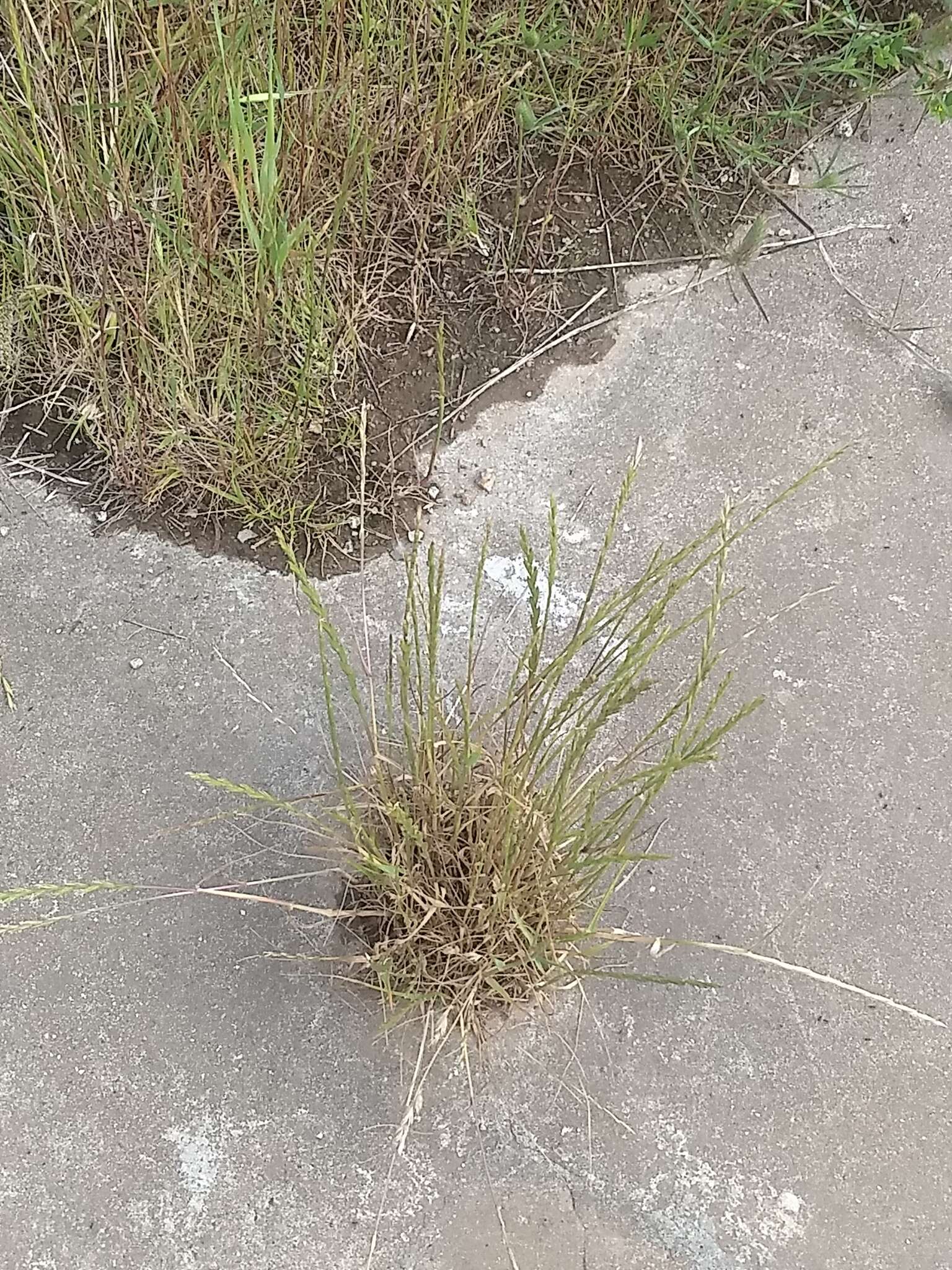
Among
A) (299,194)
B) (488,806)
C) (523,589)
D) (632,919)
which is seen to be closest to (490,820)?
(488,806)

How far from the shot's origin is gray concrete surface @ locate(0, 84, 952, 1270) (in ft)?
3.91

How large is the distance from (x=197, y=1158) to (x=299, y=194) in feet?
3.81

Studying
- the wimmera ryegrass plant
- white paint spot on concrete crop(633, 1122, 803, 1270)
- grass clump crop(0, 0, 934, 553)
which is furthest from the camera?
grass clump crop(0, 0, 934, 553)

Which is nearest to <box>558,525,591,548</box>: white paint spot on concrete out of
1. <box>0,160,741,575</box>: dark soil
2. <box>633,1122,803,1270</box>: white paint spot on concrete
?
<box>0,160,741,575</box>: dark soil

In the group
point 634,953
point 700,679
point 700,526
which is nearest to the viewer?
point 700,679

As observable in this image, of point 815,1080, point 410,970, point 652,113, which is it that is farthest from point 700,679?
point 652,113

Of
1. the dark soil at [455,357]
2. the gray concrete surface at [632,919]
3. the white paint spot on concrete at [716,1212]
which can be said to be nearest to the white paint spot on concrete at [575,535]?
the gray concrete surface at [632,919]

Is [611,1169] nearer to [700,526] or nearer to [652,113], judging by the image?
[700,526]

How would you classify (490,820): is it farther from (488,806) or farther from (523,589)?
(523,589)

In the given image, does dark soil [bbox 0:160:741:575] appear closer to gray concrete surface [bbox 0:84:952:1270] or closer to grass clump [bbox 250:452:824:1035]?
gray concrete surface [bbox 0:84:952:1270]

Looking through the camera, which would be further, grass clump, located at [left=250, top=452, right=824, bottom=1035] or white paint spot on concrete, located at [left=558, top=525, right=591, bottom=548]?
white paint spot on concrete, located at [left=558, top=525, right=591, bottom=548]

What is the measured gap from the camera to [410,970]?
1214 mm

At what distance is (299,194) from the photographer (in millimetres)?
1526

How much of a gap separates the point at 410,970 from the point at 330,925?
0.43ft
